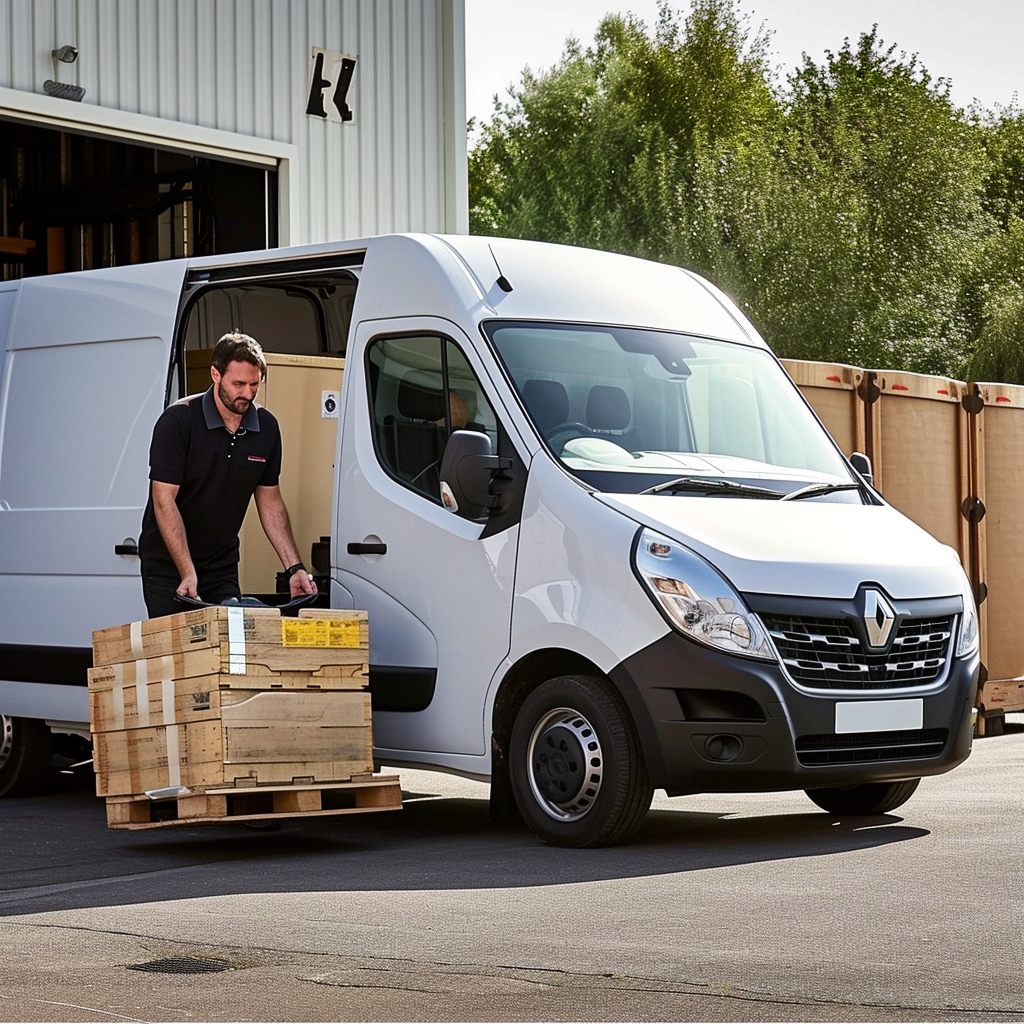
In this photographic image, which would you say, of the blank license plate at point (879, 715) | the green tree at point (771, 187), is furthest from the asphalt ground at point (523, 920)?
the green tree at point (771, 187)

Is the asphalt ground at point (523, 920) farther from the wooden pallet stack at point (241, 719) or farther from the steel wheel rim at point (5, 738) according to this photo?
the steel wheel rim at point (5, 738)

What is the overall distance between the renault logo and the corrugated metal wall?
810cm

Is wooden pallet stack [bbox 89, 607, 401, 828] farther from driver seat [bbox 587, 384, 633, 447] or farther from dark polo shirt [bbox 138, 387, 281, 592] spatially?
driver seat [bbox 587, 384, 633, 447]

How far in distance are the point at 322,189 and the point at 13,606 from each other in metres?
6.33

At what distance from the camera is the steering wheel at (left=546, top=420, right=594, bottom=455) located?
26.3 feet

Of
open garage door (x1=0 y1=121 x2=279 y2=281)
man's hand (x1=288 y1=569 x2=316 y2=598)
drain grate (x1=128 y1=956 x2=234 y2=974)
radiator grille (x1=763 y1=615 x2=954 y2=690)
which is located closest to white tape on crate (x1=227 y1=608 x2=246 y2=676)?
man's hand (x1=288 y1=569 x2=316 y2=598)

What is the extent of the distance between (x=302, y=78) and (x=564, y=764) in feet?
29.7

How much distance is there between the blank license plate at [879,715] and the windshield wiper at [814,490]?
99cm

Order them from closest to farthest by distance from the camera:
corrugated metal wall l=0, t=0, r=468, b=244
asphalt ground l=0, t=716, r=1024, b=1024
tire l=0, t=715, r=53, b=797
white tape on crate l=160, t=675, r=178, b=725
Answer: asphalt ground l=0, t=716, r=1024, b=1024
white tape on crate l=160, t=675, r=178, b=725
tire l=0, t=715, r=53, b=797
corrugated metal wall l=0, t=0, r=468, b=244

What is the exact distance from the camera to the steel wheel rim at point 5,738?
409 inches

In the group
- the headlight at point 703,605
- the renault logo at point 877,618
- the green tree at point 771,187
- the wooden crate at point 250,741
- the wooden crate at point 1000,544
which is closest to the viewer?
the headlight at point 703,605

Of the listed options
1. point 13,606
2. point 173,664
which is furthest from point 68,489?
point 173,664

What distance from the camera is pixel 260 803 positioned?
8.09 m

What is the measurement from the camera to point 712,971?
5.28 metres
